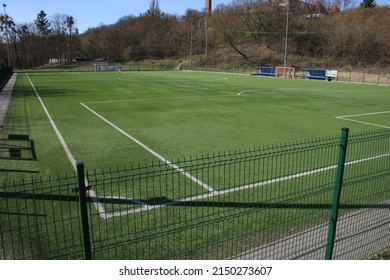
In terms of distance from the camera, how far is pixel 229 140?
44.5 feet

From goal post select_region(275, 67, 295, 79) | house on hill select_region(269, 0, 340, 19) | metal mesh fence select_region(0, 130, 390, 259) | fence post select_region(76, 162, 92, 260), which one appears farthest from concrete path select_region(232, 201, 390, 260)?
house on hill select_region(269, 0, 340, 19)

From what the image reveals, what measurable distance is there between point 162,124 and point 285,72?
4419 centimetres

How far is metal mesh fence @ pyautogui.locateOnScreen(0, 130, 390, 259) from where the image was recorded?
560cm

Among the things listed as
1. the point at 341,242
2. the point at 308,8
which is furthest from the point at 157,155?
the point at 308,8

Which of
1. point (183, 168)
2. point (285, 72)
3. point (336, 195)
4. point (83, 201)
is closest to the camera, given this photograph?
point (83, 201)

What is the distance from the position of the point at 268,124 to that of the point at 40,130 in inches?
397

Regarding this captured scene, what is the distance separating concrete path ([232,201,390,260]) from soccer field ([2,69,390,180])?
5657 mm

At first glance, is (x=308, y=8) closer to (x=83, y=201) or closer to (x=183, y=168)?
(x=183, y=168)

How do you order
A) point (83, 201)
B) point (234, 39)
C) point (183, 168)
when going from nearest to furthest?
point (83, 201)
point (183, 168)
point (234, 39)

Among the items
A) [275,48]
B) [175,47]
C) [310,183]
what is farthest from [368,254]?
[175,47]

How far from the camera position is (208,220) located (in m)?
5.89

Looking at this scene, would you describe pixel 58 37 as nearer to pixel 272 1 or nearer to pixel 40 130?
pixel 272 1

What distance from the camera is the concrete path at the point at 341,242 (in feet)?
18.2

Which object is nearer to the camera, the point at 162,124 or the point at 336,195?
the point at 336,195
